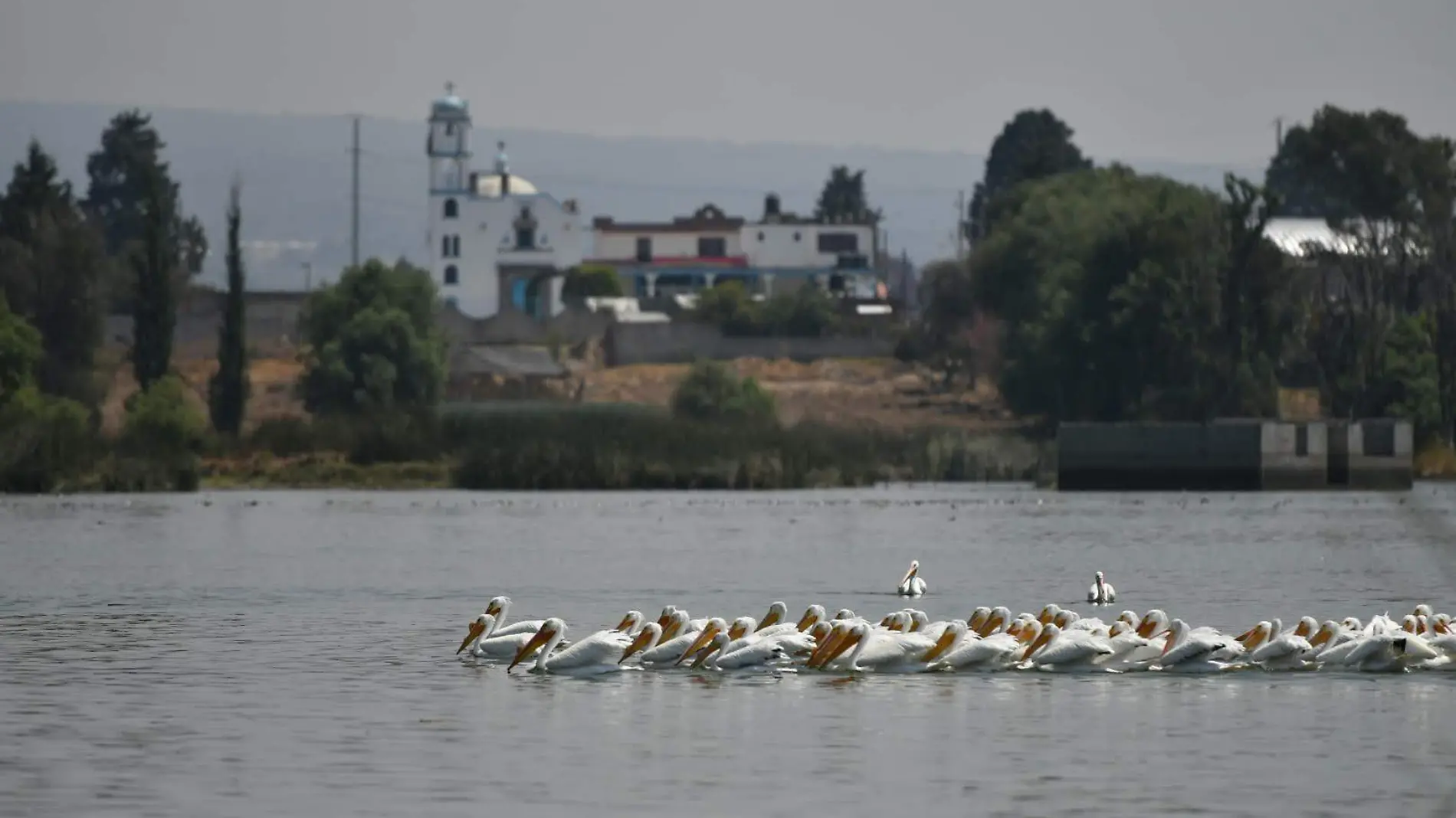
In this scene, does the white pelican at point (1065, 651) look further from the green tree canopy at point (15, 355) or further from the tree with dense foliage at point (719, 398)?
the tree with dense foliage at point (719, 398)

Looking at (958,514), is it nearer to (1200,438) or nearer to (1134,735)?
(1200,438)

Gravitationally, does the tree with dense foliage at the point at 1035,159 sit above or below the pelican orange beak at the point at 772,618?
above

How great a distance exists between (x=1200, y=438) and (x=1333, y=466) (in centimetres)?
425

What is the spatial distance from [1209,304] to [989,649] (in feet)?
245

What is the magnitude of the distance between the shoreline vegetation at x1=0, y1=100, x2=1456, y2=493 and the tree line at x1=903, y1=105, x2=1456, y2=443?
0.13 metres

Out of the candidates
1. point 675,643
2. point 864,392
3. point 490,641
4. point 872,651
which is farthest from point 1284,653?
point 864,392

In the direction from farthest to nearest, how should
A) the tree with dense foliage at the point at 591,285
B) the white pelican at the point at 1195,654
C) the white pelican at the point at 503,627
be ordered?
the tree with dense foliage at the point at 591,285 < the white pelican at the point at 503,627 < the white pelican at the point at 1195,654

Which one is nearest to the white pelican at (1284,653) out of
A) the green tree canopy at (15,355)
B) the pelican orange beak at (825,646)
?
the pelican orange beak at (825,646)

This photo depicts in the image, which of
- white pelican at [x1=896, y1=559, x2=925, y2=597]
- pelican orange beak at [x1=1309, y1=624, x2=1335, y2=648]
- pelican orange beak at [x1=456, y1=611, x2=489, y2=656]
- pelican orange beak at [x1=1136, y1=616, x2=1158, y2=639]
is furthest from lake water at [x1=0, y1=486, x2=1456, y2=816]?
pelican orange beak at [x1=1136, y1=616, x2=1158, y2=639]

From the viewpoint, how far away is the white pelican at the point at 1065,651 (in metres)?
32.0

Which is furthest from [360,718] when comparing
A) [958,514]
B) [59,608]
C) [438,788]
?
[958,514]

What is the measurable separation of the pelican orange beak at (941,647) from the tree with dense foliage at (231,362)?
70001 mm

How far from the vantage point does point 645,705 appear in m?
29.5

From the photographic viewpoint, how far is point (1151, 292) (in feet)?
347
